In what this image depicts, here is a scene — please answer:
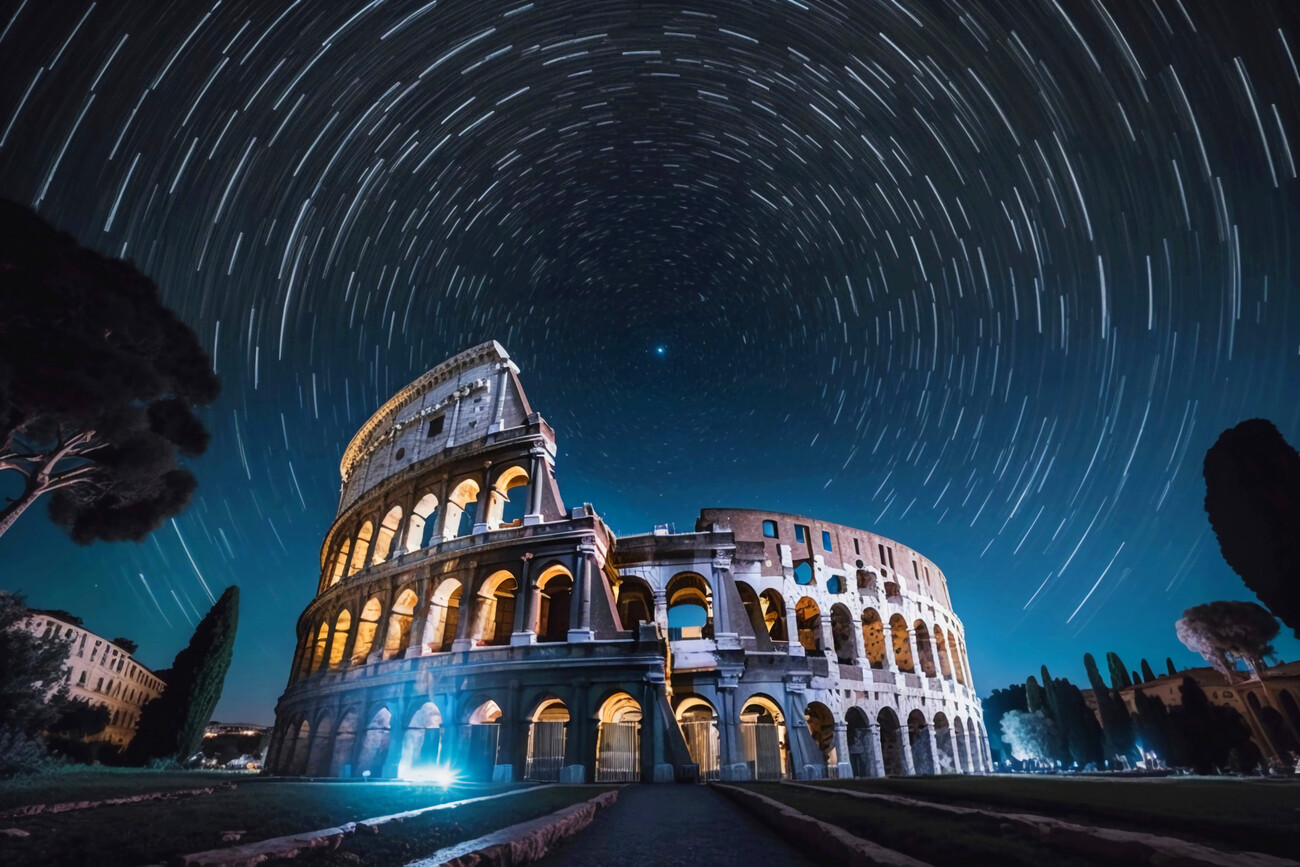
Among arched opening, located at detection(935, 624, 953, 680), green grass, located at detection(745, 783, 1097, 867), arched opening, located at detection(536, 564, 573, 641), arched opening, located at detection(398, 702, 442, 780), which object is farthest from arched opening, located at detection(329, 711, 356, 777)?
arched opening, located at detection(935, 624, 953, 680)

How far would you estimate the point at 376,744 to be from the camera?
2080 centimetres

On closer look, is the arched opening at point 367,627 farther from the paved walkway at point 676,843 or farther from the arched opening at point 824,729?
the paved walkway at point 676,843

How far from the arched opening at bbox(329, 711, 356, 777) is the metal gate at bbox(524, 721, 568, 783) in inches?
329

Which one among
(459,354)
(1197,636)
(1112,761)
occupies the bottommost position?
(1112,761)

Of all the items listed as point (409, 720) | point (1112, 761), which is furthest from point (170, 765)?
point (1112, 761)

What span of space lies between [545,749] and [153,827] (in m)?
15.8

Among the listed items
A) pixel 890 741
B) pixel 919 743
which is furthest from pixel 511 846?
pixel 919 743

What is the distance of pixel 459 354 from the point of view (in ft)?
103

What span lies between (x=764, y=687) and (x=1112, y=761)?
39.9m

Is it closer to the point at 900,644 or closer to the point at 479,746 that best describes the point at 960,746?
the point at 900,644

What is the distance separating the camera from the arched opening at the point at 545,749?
17.8m

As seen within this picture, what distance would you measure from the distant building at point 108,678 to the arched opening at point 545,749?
44.9m

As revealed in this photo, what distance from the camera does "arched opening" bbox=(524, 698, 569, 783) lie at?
17797 millimetres

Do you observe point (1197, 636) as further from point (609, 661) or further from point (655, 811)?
point (655, 811)
